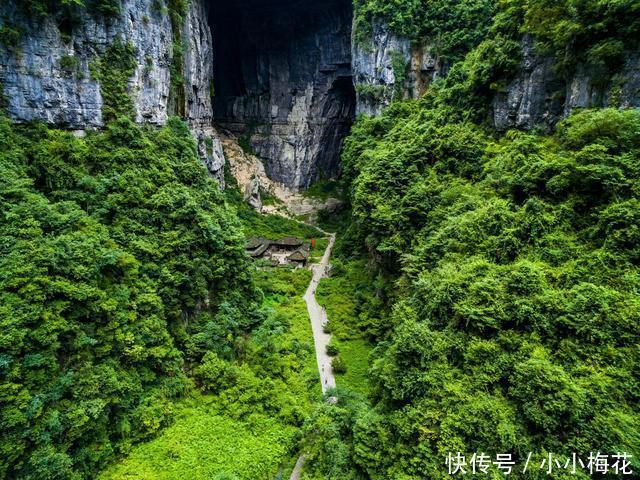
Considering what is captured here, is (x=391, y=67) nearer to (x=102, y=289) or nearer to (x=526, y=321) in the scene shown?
(x=526, y=321)

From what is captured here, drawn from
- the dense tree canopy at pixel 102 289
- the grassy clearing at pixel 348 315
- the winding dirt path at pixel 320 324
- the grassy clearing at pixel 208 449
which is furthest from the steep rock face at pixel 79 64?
the grassy clearing at pixel 348 315

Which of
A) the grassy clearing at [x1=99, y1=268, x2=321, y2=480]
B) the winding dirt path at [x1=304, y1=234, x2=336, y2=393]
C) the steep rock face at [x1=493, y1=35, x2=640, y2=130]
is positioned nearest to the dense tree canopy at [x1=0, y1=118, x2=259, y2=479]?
the grassy clearing at [x1=99, y1=268, x2=321, y2=480]

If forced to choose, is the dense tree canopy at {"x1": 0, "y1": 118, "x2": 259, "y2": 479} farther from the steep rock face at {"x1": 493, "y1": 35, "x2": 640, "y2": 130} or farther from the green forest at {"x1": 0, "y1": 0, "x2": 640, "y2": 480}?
the steep rock face at {"x1": 493, "y1": 35, "x2": 640, "y2": 130}

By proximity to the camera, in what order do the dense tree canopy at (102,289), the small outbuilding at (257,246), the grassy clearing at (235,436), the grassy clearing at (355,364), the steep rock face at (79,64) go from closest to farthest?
the dense tree canopy at (102,289)
the grassy clearing at (235,436)
the steep rock face at (79,64)
the grassy clearing at (355,364)
the small outbuilding at (257,246)

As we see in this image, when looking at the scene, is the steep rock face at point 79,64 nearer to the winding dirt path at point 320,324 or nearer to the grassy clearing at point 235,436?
the grassy clearing at point 235,436

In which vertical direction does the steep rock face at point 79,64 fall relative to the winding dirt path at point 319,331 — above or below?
above

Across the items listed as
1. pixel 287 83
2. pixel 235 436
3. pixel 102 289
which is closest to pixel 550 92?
pixel 235 436
